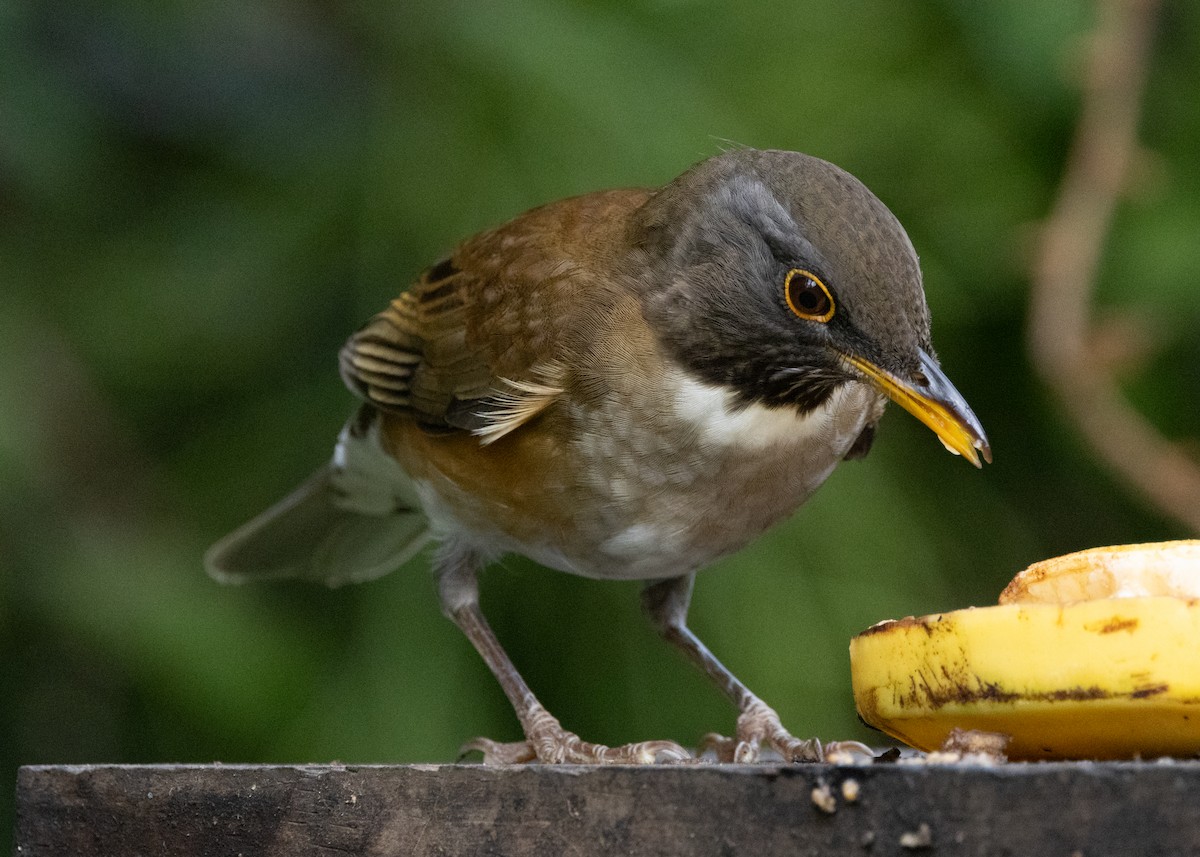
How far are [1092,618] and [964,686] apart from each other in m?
0.23

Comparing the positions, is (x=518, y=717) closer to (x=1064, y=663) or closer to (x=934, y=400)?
(x=934, y=400)

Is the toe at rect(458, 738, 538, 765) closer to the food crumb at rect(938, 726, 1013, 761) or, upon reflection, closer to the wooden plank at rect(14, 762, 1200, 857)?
the wooden plank at rect(14, 762, 1200, 857)

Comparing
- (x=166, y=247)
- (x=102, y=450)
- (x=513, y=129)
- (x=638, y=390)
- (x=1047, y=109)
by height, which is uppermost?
(x=1047, y=109)

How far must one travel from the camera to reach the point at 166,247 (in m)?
5.30

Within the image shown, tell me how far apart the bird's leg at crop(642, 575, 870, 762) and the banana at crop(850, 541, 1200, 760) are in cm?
73

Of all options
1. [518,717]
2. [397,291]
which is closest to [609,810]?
[518,717]

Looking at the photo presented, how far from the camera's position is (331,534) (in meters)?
5.21

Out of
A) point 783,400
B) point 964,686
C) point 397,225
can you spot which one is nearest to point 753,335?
point 783,400

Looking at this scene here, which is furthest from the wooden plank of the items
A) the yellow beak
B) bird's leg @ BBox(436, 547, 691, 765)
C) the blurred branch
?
the blurred branch

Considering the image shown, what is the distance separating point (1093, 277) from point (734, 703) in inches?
80.9

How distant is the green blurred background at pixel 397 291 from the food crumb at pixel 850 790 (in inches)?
121

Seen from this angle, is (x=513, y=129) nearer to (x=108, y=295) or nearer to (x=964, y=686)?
(x=108, y=295)

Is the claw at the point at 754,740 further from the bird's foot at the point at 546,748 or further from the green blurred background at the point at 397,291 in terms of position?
the green blurred background at the point at 397,291

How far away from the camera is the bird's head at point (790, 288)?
3154 millimetres
